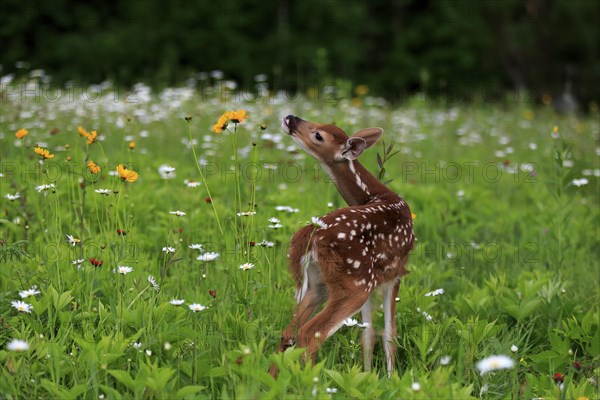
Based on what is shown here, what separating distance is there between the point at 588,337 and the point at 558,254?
1.47 metres

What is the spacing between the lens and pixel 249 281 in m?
3.52

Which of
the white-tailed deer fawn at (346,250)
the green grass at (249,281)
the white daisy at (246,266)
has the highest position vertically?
the white-tailed deer fawn at (346,250)

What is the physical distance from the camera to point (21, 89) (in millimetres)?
8773

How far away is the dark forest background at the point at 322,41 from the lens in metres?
18.9

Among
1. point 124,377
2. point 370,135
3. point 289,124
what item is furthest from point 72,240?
point 370,135

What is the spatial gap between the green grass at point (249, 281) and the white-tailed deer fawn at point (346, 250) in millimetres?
172

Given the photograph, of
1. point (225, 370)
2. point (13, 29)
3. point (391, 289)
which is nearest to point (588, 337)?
point (391, 289)

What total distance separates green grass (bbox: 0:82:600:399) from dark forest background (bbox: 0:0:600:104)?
1026 cm

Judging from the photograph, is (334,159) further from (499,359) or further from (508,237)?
(508,237)

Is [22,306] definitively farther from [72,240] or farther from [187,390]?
[187,390]

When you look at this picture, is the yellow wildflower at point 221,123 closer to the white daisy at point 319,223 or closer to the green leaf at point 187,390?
the white daisy at point 319,223

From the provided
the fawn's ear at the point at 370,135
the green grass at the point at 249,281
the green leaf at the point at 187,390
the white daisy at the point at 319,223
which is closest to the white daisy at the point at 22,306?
the green grass at the point at 249,281

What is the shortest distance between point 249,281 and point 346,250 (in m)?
0.60

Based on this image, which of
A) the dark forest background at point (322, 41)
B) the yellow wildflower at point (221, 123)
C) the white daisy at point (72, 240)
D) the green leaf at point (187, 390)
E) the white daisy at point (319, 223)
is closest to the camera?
the green leaf at point (187, 390)
